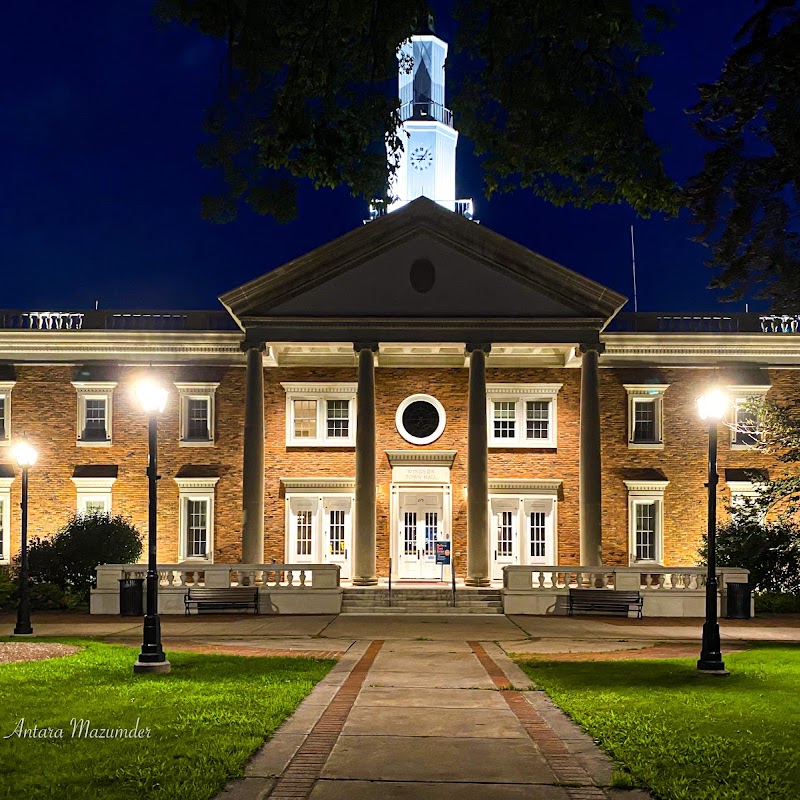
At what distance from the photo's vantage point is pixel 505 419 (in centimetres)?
3616

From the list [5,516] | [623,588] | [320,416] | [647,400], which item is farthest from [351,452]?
[5,516]

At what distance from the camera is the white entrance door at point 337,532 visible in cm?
3538

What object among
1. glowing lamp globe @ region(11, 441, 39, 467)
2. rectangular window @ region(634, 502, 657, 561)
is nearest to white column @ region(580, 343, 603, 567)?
rectangular window @ region(634, 502, 657, 561)

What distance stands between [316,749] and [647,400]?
2752 cm

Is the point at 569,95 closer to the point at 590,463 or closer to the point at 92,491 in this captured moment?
the point at 590,463

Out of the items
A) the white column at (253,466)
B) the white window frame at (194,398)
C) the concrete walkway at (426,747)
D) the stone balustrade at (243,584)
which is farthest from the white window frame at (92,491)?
the concrete walkway at (426,747)

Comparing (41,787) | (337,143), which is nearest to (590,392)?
(337,143)

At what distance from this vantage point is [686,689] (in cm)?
1452

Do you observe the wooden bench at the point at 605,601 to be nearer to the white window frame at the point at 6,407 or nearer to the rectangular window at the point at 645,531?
the rectangular window at the point at 645,531

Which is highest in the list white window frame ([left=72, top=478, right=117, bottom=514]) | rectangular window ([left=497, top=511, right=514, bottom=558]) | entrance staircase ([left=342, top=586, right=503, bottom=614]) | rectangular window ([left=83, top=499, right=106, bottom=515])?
white window frame ([left=72, top=478, right=117, bottom=514])

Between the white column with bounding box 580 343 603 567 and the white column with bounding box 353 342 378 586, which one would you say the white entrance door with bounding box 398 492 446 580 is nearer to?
the white column with bounding box 353 342 378 586

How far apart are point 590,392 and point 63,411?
60.7 ft

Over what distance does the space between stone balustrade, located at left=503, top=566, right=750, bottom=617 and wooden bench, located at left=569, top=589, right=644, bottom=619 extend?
0.25m

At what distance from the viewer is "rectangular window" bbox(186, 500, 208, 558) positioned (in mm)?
35406
